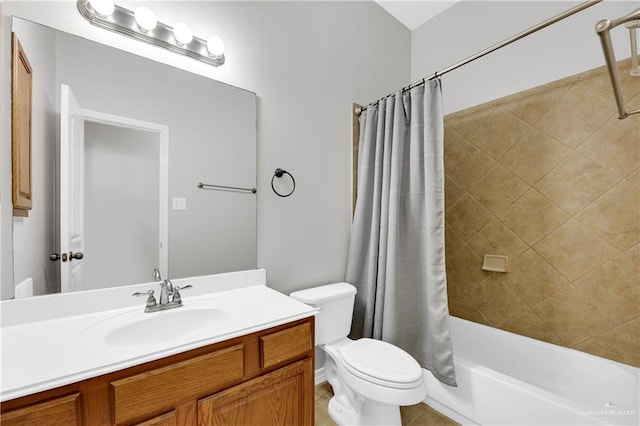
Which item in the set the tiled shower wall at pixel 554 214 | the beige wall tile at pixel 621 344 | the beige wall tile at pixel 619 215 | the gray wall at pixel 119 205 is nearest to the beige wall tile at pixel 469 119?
the tiled shower wall at pixel 554 214

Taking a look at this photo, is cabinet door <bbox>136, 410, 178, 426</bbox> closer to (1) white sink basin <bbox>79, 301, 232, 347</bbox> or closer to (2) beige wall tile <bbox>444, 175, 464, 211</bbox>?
(1) white sink basin <bbox>79, 301, 232, 347</bbox>

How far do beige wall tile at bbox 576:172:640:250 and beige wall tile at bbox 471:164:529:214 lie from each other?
375 mm

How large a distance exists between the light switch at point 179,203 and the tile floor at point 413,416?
4.65 ft

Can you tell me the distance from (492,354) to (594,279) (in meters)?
0.79

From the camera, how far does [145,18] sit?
115 cm

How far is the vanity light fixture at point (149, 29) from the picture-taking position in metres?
1.09

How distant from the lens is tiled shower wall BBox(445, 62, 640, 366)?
1.48 meters

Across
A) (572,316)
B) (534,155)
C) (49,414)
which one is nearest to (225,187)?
(49,414)

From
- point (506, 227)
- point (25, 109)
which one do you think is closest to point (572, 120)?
point (506, 227)

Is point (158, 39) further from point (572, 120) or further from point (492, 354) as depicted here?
point (492, 354)

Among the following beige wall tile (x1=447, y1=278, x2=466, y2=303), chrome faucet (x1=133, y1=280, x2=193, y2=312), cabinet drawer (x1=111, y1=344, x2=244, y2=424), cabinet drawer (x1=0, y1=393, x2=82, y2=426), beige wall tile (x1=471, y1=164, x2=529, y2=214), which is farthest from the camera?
beige wall tile (x1=447, y1=278, x2=466, y2=303)

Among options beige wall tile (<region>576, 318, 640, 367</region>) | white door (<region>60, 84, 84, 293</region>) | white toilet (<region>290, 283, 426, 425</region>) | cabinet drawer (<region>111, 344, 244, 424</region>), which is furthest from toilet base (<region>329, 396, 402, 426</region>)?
white door (<region>60, 84, 84, 293</region>)

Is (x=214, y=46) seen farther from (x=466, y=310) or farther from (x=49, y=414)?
(x=466, y=310)

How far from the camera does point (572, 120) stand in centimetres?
163
